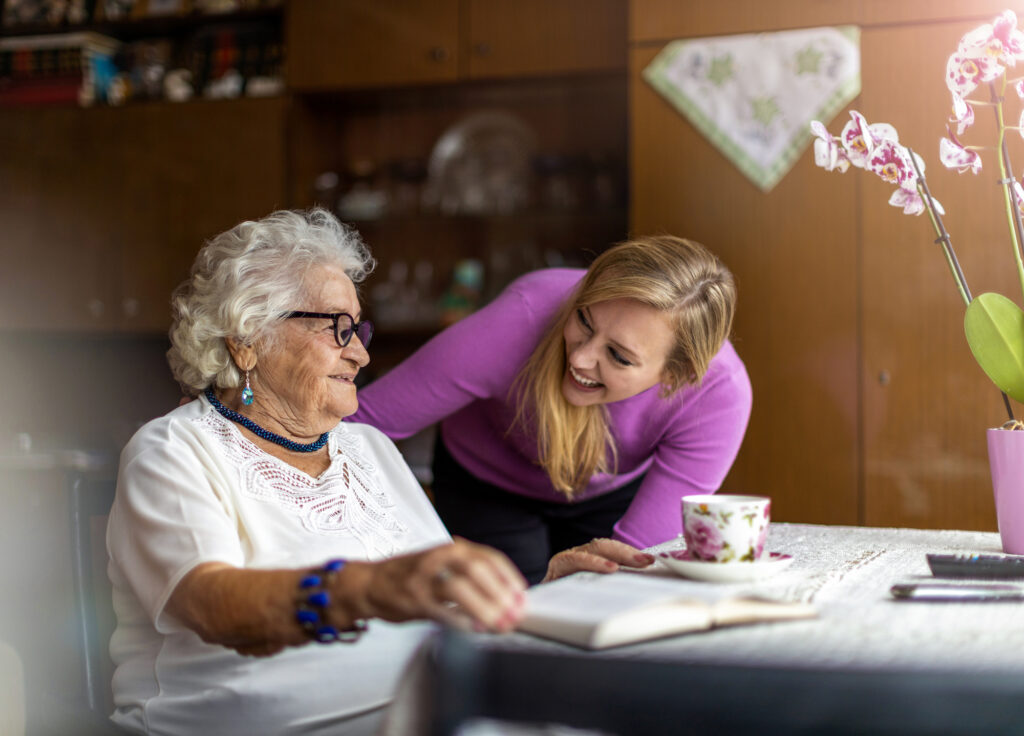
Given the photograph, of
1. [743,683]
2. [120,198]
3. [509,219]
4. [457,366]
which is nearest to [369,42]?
[509,219]

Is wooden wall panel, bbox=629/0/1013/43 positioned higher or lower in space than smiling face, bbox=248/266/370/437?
higher

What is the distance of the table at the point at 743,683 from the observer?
0.62m

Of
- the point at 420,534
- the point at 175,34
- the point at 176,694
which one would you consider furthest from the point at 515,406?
the point at 175,34

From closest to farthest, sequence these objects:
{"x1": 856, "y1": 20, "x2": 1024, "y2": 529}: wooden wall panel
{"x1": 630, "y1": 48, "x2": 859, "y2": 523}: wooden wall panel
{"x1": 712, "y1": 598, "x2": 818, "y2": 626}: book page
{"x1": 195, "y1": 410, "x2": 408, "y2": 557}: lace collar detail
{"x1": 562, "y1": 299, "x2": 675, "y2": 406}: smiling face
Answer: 1. {"x1": 712, "y1": 598, "x2": 818, "y2": 626}: book page
2. {"x1": 195, "y1": 410, "x2": 408, "y2": 557}: lace collar detail
3. {"x1": 562, "y1": 299, "x2": 675, "y2": 406}: smiling face
4. {"x1": 856, "y1": 20, "x2": 1024, "y2": 529}: wooden wall panel
5. {"x1": 630, "y1": 48, "x2": 859, "y2": 523}: wooden wall panel

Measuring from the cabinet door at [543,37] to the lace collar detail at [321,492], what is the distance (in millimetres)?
2180

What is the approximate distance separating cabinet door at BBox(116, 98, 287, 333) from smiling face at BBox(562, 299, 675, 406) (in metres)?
2.21

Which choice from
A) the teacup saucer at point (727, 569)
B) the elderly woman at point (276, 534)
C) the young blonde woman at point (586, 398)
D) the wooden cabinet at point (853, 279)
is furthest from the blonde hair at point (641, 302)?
the wooden cabinet at point (853, 279)

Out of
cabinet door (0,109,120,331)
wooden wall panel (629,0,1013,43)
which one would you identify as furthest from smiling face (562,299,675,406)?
cabinet door (0,109,120,331)

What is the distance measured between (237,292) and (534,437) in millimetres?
684

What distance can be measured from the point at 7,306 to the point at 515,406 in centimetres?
284

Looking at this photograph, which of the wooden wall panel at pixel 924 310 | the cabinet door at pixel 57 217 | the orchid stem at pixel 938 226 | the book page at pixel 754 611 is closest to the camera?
the book page at pixel 754 611

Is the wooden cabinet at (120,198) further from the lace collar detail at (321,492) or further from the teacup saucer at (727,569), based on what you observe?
the teacup saucer at (727,569)

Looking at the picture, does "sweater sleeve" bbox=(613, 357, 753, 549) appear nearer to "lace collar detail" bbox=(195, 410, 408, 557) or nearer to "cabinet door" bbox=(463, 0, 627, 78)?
"lace collar detail" bbox=(195, 410, 408, 557)

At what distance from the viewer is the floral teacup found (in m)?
0.94
